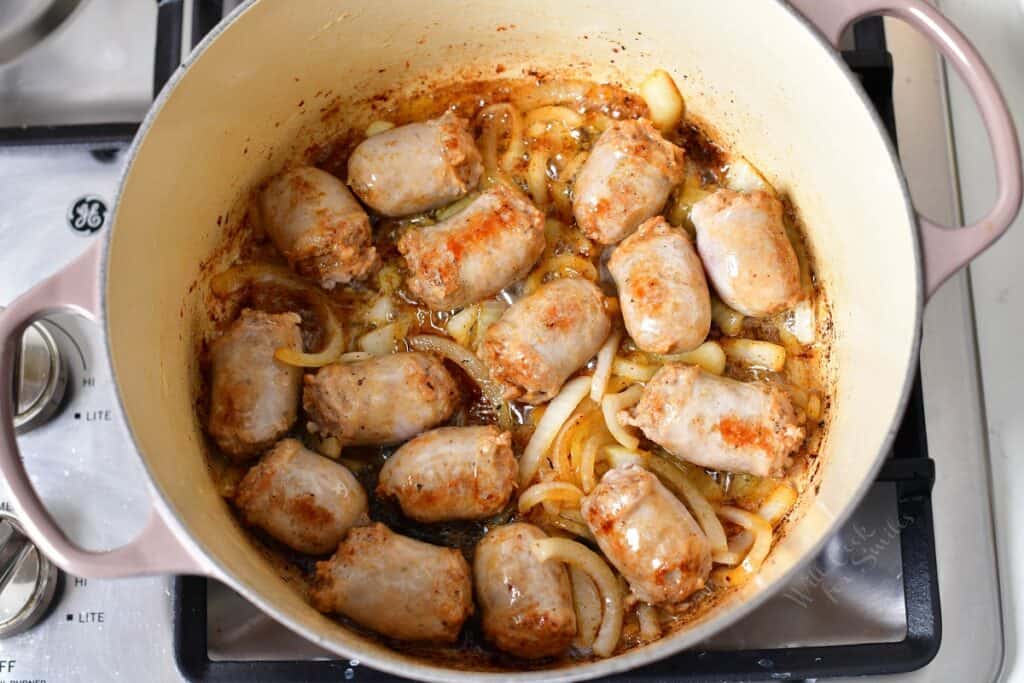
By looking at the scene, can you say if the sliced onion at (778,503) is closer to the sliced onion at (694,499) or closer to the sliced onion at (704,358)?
the sliced onion at (694,499)

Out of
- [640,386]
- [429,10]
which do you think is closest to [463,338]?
[640,386]

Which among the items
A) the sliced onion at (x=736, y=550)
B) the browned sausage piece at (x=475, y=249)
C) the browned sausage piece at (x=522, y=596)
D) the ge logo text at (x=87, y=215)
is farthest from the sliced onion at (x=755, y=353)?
the ge logo text at (x=87, y=215)

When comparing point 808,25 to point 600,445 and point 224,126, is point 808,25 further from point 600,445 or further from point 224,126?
point 224,126

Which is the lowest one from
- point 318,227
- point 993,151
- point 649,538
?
point 649,538

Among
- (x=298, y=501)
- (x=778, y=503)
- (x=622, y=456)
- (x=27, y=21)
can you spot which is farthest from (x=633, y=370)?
(x=27, y=21)

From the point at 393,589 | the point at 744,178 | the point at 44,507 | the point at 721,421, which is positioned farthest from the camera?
the point at 744,178

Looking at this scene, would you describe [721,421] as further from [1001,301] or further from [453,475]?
[1001,301]
